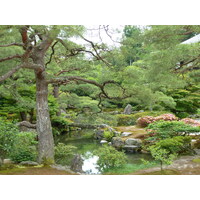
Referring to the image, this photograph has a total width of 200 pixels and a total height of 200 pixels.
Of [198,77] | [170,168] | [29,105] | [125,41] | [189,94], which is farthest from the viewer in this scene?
[189,94]

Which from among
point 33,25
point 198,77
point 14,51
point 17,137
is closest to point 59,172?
point 17,137

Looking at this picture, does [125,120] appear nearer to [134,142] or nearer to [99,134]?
[99,134]

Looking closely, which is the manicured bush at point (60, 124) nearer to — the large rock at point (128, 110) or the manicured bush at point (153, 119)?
the manicured bush at point (153, 119)

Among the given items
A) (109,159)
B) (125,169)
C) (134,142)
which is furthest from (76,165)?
(134,142)

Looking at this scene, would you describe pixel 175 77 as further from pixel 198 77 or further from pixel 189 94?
pixel 189 94

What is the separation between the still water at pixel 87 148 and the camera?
16.4ft

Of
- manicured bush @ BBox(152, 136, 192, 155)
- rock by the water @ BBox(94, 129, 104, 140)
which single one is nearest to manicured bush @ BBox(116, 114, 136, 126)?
rock by the water @ BBox(94, 129, 104, 140)

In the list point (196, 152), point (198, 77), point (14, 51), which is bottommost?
point (196, 152)

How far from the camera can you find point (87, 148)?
6.86 meters

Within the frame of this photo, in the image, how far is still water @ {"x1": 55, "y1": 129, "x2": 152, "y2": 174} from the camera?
5.00 metres

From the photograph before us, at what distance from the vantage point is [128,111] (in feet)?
38.2

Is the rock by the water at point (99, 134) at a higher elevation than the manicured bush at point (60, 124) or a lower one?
lower

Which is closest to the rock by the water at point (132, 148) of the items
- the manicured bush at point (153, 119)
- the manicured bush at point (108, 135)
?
the manicured bush at point (153, 119)
